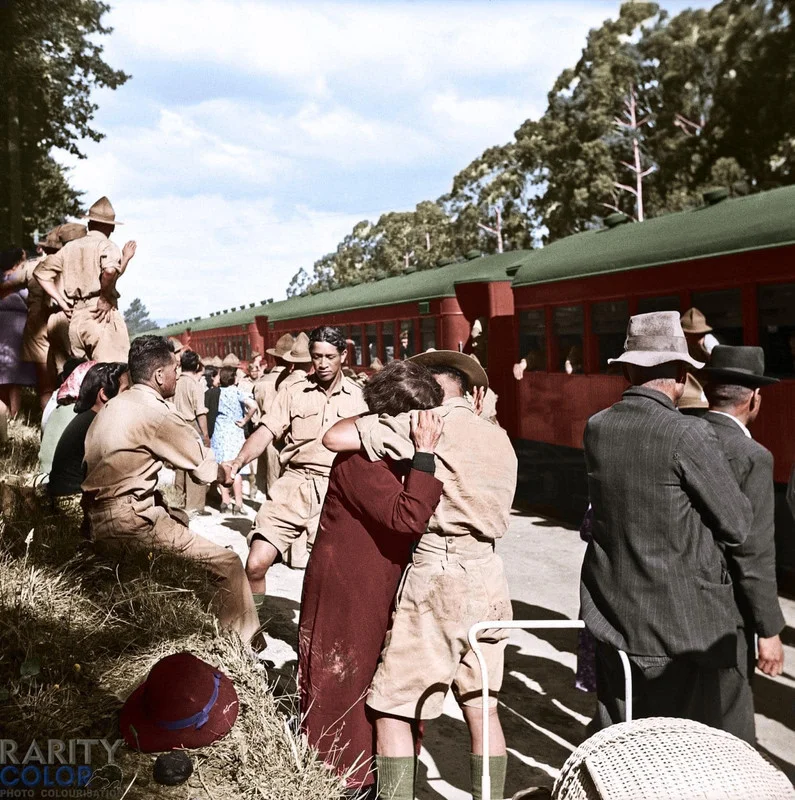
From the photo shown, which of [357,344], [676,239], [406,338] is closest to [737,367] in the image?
[676,239]

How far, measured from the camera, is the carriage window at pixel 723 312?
27.9 ft

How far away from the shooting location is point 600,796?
2.13m

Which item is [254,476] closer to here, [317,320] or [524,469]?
[524,469]

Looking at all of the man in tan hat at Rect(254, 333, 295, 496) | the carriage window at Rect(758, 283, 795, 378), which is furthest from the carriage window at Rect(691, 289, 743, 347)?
the man in tan hat at Rect(254, 333, 295, 496)

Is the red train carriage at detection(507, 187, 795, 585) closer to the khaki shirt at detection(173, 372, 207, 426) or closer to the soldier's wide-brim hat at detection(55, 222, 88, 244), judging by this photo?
the khaki shirt at detection(173, 372, 207, 426)

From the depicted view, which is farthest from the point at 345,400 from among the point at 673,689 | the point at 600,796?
the point at 600,796

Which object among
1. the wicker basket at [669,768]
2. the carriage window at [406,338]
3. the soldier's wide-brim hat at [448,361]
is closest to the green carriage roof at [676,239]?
the carriage window at [406,338]

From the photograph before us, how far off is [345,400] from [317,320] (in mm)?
15462

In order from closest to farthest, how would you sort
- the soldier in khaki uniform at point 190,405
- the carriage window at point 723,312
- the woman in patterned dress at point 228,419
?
1. the carriage window at point 723,312
2. the soldier in khaki uniform at point 190,405
3. the woman in patterned dress at point 228,419

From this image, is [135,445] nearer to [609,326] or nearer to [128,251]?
[128,251]

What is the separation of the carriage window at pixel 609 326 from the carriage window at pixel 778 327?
6.60 feet

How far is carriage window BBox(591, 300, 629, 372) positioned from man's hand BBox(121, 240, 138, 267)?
5.25 meters

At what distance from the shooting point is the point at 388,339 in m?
17.1

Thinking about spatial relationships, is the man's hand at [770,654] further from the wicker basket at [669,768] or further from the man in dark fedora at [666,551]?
the wicker basket at [669,768]
